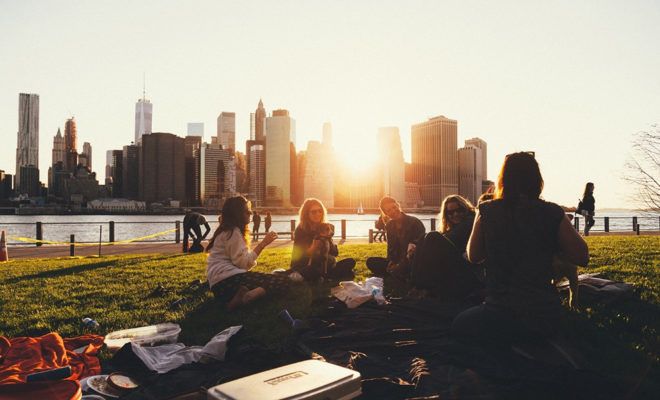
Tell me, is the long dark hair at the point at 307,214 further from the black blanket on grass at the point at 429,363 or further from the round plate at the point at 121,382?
the round plate at the point at 121,382

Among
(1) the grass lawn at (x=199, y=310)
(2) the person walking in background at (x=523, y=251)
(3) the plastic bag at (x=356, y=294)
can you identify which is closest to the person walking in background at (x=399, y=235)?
(1) the grass lawn at (x=199, y=310)

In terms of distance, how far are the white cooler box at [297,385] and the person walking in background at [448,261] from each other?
9.66 feet

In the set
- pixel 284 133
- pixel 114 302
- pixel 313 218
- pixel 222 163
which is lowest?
pixel 114 302

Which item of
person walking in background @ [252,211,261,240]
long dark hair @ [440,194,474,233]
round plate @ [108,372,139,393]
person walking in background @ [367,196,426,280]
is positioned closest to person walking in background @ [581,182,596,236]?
person walking in background @ [367,196,426,280]

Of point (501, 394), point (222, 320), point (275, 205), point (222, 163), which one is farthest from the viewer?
point (222, 163)

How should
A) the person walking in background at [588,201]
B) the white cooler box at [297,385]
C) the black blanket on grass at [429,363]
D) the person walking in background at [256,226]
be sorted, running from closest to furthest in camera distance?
1. the white cooler box at [297,385]
2. the black blanket on grass at [429,363]
3. the person walking in background at [588,201]
4. the person walking in background at [256,226]

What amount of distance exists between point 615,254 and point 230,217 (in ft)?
29.3

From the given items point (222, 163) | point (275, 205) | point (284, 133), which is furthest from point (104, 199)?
point (284, 133)

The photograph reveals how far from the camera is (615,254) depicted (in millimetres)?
9625

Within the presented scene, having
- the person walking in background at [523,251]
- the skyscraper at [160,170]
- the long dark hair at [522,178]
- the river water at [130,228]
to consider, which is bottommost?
the river water at [130,228]

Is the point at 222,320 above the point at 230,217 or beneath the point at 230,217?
beneath

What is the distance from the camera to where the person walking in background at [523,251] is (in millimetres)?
3301

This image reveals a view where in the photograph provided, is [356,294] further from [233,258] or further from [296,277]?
[233,258]

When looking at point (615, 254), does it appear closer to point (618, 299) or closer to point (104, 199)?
point (618, 299)
